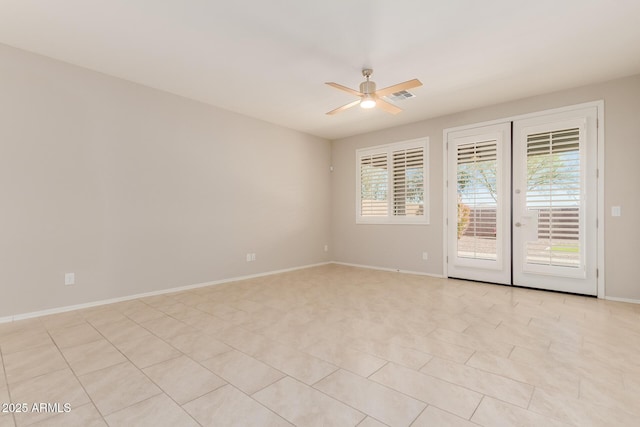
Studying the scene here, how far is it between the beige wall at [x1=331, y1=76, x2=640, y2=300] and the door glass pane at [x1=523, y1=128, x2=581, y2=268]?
321mm

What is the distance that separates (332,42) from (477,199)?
336 centimetres

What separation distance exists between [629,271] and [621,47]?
2.59 meters

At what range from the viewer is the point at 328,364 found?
2166mm

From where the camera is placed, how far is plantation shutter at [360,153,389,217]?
5992 mm

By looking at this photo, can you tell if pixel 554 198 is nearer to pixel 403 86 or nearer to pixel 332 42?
pixel 403 86

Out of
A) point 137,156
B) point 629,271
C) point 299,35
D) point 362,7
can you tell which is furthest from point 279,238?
point 629,271

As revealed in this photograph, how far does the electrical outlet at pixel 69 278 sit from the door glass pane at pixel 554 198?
5.84 m

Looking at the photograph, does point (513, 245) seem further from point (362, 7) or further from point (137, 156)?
point (137, 156)

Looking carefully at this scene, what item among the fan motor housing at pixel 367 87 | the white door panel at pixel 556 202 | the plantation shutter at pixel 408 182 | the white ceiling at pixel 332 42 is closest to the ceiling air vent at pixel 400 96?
the white ceiling at pixel 332 42

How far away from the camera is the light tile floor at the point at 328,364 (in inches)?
64.0

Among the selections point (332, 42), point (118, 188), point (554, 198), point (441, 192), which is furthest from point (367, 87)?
point (118, 188)

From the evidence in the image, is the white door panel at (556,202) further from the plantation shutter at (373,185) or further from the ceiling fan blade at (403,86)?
the ceiling fan blade at (403,86)

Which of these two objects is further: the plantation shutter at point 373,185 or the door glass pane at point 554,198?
the plantation shutter at point 373,185

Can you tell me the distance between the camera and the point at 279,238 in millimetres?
5699
